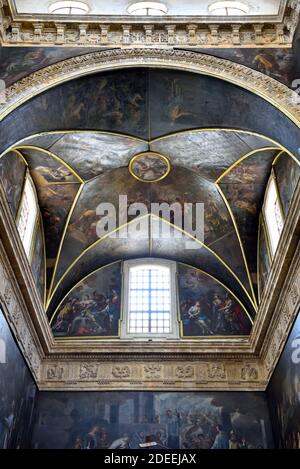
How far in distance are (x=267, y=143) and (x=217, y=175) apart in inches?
91.7

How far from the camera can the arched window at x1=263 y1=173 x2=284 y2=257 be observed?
50.6 feet

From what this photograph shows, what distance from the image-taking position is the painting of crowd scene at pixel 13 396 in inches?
525

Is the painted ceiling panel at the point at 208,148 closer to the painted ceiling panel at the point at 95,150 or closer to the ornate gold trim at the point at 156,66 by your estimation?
the painted ceiling panel at the point at 95,150

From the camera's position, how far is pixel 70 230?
58.0ft

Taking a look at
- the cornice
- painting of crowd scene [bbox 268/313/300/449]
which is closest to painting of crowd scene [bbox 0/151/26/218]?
the cornice

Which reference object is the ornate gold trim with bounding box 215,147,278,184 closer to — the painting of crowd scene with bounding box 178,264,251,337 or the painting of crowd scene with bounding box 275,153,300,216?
the painting of crowd scene with bounding box 275,153,300,216

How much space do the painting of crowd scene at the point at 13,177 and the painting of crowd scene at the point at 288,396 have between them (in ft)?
24.5

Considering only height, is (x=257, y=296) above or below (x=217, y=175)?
below

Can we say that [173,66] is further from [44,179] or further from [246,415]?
[246,415]

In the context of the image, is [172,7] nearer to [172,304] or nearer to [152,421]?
[172,304]

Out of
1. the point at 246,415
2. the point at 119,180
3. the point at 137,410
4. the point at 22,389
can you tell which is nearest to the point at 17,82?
the point at 119,180

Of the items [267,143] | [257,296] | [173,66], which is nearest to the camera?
[173,66]

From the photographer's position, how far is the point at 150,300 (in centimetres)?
1869

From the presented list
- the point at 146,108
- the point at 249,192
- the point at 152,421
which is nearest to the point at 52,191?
the point at 146,108
